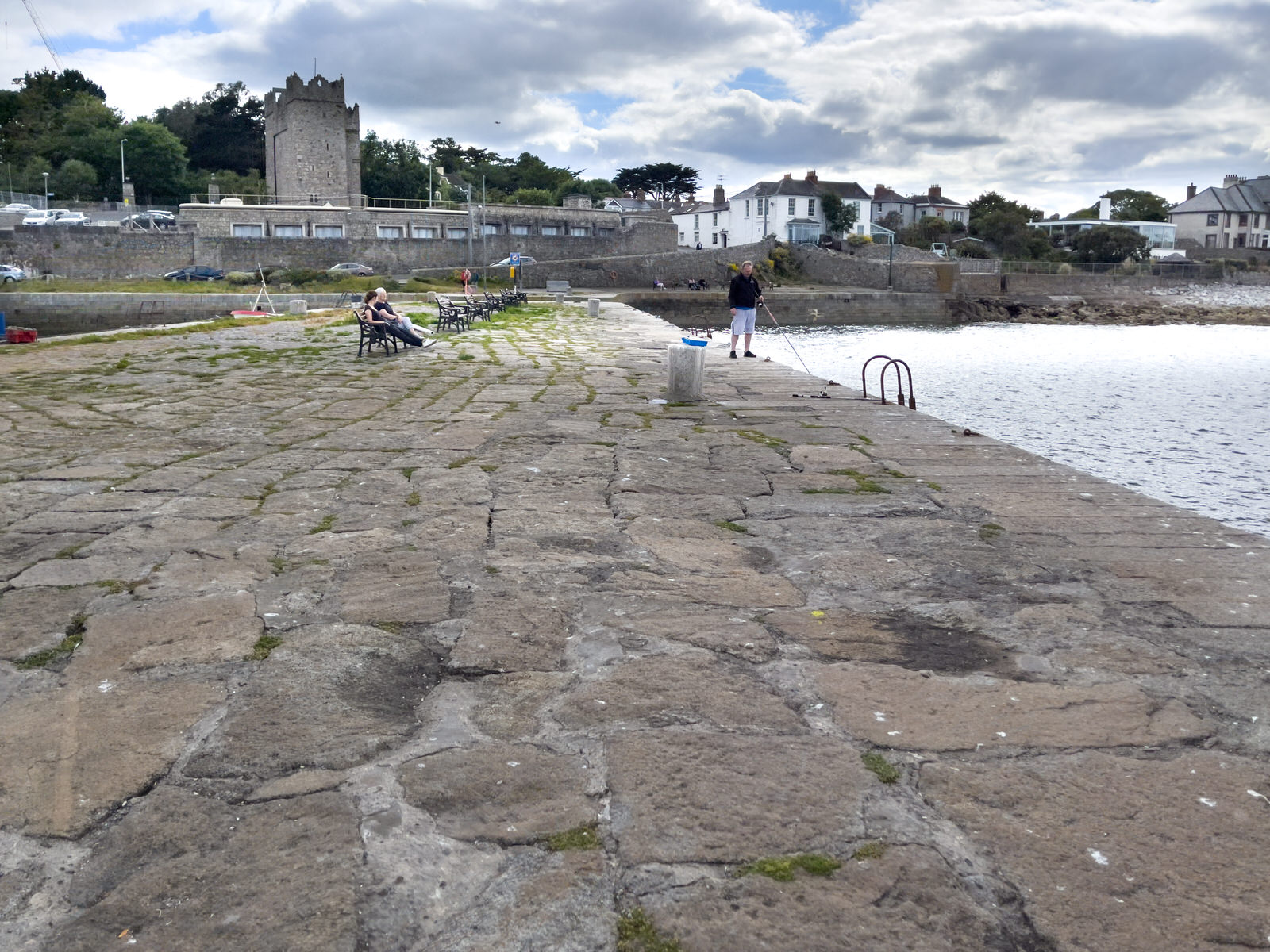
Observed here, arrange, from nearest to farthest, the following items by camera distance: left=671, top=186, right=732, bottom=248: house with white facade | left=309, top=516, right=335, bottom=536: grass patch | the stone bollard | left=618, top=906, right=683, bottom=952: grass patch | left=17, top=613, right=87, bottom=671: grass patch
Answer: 1. left=618, top=906, right=683, bottom=952: grass patch
2. left=17, top=613, right=87, bottom=671: grass patch
3. left=309, top=516, right=335, bottom=536: grass patch
4. the stone bollard
5. left=671, top=186, right=732, bottom=248: house with white facade

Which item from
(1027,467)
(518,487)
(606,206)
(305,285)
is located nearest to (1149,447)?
(1027,467)

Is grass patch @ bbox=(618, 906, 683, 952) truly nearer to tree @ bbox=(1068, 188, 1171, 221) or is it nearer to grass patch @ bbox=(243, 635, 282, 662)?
grass patch @ bbox=(243, 635, 282, 662)

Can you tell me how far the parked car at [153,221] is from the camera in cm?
4662

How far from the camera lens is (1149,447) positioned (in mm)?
12234

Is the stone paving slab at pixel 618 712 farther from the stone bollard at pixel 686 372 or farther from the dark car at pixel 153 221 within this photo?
the dark car at pixel 153 221

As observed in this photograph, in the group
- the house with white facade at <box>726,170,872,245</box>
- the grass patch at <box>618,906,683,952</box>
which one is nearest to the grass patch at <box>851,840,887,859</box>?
the grass patch at <box>618,906,683,952</box>

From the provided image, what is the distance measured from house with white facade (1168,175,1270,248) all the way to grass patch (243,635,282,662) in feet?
298

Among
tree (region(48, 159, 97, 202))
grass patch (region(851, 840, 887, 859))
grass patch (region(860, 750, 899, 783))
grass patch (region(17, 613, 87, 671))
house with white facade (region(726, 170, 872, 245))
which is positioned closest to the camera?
grass patch (region(851, 840, 887, 859))

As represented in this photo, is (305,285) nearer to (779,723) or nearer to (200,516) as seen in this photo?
(200,516)

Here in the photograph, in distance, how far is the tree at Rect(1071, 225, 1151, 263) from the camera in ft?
206

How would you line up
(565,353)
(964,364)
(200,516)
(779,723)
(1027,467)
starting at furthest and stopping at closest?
(964,364) → (565,353) → (1027,467) → (200,516) → (779,723)

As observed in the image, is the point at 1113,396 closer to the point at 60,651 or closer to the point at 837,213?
the point at 60,651

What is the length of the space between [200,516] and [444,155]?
81.3 meters

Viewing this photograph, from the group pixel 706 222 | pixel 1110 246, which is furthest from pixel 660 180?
pixel 1110 246
